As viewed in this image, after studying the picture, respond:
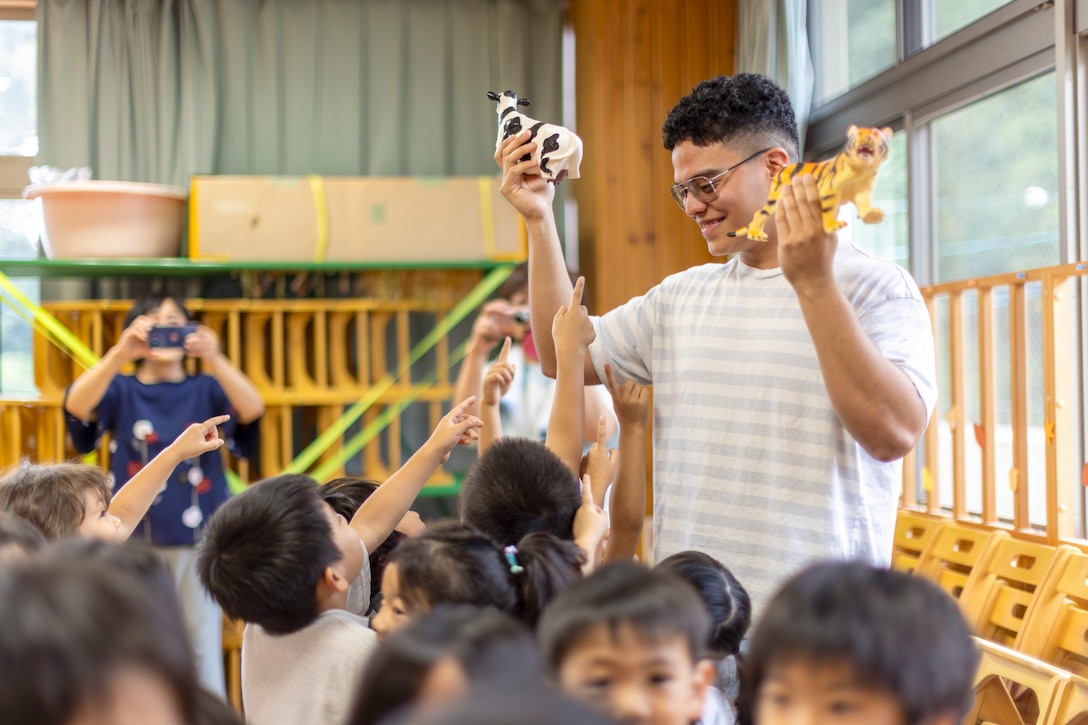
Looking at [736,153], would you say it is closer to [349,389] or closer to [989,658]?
[989,658]

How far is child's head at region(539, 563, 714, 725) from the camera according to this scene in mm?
867

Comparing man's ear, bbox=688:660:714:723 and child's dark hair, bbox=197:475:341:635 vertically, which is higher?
child's dark hair, bbox=197:475:341:635

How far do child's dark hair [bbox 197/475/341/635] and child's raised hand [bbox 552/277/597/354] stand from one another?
1.41 feet

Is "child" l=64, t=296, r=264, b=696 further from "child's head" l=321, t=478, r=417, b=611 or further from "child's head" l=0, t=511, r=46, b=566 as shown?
"child's head" l=0, t=511, r=46, b=566

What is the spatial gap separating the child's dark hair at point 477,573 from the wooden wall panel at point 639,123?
2634 millimetres

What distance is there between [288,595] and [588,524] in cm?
38

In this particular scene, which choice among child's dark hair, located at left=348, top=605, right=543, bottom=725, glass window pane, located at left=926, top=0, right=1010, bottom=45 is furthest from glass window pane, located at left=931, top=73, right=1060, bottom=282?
child's dark hair, located at left=348, top=605, right=543, bottom=725

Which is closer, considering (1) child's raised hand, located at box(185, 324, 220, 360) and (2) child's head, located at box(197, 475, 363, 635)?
(2) child's head, located at box(197, 475, 363, 635)

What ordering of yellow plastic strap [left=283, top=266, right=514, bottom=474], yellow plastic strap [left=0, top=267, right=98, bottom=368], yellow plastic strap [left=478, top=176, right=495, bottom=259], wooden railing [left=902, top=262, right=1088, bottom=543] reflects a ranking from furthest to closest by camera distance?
yellow plastic strap [left=478, top=176, right=495, bottom=259], yellow plastic strap [left=283, top=266, right=514, bottom=474], yellow plastic strap [left=0, top=267, right=98, bottom=368], wooden railing [left=902, top=262, right=1088, bottom=543]

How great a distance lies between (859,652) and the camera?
2.67 feet

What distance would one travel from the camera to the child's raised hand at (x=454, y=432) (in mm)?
1512

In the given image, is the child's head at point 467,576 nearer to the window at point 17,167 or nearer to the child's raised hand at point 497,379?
the child's raised hand at point 497,379

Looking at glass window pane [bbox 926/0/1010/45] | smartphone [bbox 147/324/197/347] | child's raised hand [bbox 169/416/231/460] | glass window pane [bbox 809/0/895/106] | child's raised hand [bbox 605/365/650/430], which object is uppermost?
glass window pane [bbox 809/0/895/106]

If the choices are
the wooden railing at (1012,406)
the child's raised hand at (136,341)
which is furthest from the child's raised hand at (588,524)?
the child's raised hand at (136,341)
